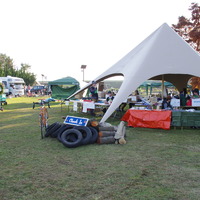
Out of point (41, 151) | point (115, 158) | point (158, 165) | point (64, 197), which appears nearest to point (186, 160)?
point (158, 165)

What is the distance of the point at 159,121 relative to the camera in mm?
8477

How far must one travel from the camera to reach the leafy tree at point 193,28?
19.3 m

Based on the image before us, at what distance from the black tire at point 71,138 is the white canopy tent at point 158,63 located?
2068mm

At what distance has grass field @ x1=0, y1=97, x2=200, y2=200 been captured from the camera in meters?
3.51

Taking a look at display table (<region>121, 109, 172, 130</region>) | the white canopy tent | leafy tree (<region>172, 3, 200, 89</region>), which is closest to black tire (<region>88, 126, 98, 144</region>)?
the white canopy tent

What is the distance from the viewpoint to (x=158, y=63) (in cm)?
955

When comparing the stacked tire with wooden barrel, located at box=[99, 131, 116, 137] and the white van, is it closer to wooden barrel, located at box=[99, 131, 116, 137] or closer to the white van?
wooden barrel, located at box=[99, 131, 116, 137]

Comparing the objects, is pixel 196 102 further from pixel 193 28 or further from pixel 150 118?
pixel 193 28

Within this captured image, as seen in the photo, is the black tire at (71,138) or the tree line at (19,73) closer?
the black tire at (71,138)

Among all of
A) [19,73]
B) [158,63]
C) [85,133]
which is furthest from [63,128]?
[19,73]

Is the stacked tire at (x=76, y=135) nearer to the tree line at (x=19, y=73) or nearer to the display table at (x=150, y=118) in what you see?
the display table at (x=150, y=118)

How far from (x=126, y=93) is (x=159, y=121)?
59.0 inches

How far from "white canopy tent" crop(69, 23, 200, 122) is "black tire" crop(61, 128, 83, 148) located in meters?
2.07

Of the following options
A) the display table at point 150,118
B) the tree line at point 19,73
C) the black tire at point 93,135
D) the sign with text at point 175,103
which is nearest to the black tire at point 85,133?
the black tire at point 93,135
